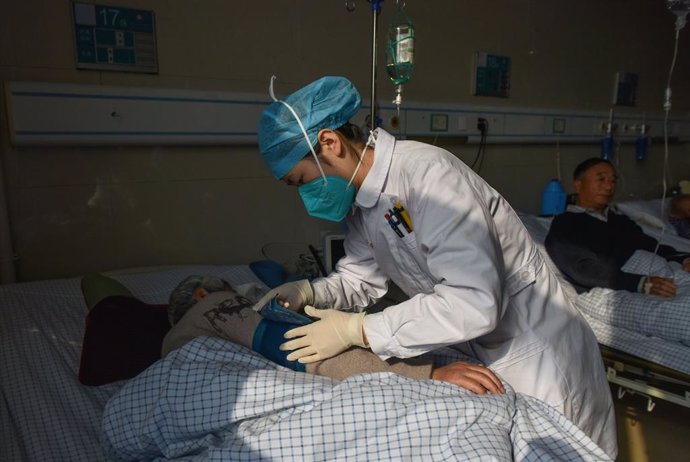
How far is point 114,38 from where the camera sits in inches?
79.4

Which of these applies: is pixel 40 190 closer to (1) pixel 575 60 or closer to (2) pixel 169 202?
(2) pixel 169 202

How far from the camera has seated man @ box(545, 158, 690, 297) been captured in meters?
2.32

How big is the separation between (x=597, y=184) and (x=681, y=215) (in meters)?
1.26

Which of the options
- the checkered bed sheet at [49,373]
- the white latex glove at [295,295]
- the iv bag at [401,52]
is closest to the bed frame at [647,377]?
the white latex glove at [295,295]

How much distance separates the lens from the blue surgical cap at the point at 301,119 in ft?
3.92

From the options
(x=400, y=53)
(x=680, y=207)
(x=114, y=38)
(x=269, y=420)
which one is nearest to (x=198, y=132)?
(x=114, y=38)

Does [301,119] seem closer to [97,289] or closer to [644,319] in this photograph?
[97,289]

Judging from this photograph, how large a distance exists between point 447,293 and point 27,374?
1222 mm

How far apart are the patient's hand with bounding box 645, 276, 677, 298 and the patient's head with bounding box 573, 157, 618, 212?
0.47m

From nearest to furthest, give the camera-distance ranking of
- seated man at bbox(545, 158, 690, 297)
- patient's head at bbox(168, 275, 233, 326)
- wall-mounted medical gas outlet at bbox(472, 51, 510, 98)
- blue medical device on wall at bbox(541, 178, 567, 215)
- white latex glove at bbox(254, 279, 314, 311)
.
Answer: white latex glove at bbox(254, 279, 314, 311)
patient's head at bbox(168, 275, 233, 326)
seated man at bbox(545, 158, 690, 297)
wall-mounted medical gas outlet at bbox(472, 51, 510, 98)
blue medical device on wall at bbox(541, 178, 567, 215)

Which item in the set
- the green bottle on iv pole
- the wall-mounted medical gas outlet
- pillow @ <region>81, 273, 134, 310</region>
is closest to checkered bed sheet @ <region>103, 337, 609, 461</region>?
pillow @ <region>81, 273, 134, 310</region>

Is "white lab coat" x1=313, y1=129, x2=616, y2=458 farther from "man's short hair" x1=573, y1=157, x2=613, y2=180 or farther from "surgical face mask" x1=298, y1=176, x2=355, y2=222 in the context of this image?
"man's short hair" x1=573, y1=157, x2=613, y2=180

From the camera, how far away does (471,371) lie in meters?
1.13

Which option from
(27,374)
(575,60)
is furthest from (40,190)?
(575,60)
